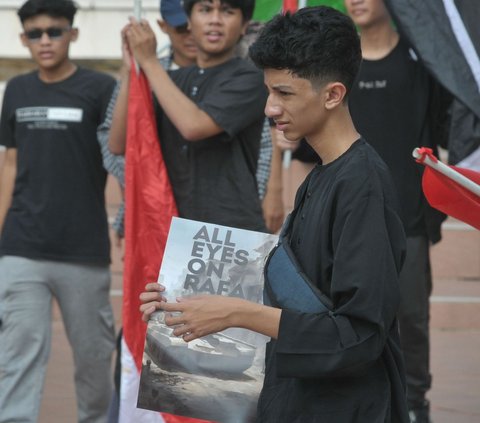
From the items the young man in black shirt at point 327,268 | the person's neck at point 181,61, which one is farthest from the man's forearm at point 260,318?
the person's neck at point 181,61

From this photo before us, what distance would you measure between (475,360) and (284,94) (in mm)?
5156

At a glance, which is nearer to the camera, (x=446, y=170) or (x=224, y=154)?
(x=446, y=170)

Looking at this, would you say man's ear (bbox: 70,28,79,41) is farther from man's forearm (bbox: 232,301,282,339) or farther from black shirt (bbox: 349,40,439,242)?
man's forearm (bbox: 232,301,282,339)

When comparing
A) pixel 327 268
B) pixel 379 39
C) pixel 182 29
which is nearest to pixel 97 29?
pixel 182 29

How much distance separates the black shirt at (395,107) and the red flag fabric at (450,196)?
205cm

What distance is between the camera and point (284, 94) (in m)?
2.94

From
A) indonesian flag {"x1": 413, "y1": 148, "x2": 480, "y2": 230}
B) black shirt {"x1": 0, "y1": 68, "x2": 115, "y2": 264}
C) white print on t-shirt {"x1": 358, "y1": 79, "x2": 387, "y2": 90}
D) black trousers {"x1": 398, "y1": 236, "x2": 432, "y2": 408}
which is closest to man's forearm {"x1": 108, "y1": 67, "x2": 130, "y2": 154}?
black shirt {"x1": 0, "y1": 68, "x2": 115, "y2": 264}

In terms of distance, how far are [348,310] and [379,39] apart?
2983 mm

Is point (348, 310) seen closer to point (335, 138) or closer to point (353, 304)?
point (353, 304)

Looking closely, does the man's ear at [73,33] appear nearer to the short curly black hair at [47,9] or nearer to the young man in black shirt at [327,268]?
the short curly black hair at [47,9]

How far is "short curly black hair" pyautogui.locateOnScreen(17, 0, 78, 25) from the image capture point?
232 inches

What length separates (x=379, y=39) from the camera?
551 cm

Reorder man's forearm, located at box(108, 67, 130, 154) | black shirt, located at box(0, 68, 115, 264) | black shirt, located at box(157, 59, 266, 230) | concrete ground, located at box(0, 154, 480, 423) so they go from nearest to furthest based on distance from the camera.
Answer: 1. black shirt, located at box(157, 59, 266, 230)
2. man's forearm, located at box(108, 67, 130, 154)
3. black shirt, located at box(0, 68, 115, 264)
4. concrete ground, located at box(0, 154, 480, 423)

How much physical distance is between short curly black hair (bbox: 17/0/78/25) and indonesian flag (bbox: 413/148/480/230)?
121 inches
